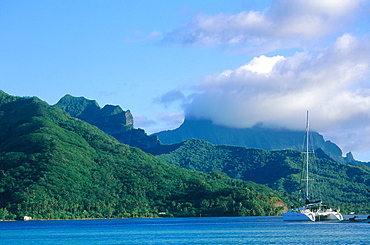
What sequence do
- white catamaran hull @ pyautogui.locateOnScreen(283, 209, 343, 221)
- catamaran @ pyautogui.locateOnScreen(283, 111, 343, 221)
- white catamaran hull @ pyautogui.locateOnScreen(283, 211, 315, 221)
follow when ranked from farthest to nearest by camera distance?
catamaran @ pyautogui.locateOnScreen(283, 111, 343, 221), white catamaran hull @ pyautogui.locateOnScreen(283, 209, 343, 221), white catamaran hull @ pyautogui.locateOnScreen(283, 211, 315, 221)

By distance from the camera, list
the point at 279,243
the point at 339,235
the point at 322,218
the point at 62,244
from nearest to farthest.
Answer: the point at 279,243 → the point at 62,244 → the point at 339,235 → the point at 322,218

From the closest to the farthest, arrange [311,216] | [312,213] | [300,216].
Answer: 1. [312,213]
2. [311,216]
3. [300,216]

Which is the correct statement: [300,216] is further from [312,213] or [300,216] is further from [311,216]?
[312,213]

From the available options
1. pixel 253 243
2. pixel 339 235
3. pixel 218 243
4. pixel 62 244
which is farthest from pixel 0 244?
pixel 339 235

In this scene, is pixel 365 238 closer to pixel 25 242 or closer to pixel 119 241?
pixel 119 241

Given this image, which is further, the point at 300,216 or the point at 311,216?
the point at 300,216

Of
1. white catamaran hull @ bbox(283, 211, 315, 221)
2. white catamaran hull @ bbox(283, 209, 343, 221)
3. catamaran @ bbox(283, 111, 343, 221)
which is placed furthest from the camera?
catamaran @ bbox(283, 111, 343, 221)

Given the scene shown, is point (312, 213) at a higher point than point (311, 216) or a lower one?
higher

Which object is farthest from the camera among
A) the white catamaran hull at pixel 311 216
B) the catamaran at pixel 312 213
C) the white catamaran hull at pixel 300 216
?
the catamaran at pixel 312 213

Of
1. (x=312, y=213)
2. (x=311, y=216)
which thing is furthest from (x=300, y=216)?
(x=312, y=213)

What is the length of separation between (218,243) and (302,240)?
1653cm

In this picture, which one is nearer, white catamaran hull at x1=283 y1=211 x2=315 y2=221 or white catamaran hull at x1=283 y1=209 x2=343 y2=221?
white catamaran hull at x1=283 y1=211 x2=315 y2=221

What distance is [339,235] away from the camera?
122062 millimetres

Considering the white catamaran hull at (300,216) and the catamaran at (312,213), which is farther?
the catamaran at (312,213)
